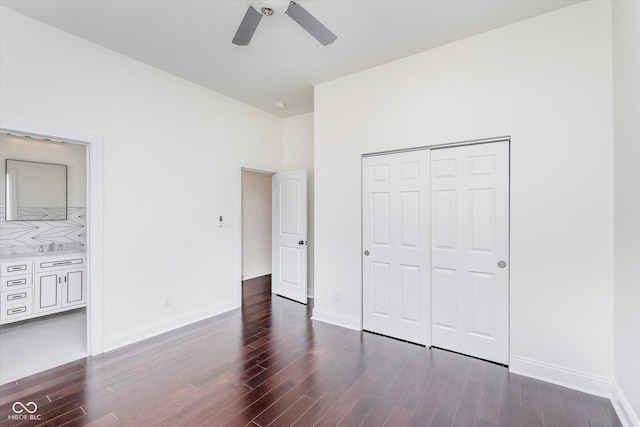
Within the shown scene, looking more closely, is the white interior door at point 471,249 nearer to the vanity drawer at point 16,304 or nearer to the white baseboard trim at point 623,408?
the white baseboard trim at point 623,408

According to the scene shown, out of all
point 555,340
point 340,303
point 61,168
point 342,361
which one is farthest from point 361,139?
point 61,168

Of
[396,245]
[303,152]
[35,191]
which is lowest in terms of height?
[396,245]

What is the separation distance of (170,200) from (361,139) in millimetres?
2386

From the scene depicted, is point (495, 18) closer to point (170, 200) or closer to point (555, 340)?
point (555, 340)

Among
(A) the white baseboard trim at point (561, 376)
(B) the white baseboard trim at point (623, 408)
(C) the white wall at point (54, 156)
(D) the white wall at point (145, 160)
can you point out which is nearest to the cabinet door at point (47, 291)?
(C) the white wall at point (54, 156)

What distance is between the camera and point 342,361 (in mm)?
2717

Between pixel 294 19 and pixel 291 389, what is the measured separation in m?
2.82

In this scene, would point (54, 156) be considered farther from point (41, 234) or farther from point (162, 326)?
point (162, 326)

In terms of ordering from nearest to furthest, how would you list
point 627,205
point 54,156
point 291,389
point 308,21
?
point 627,205 → point 308,21 → point 291,389 → point 54,156

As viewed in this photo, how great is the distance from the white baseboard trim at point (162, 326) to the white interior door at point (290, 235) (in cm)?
90

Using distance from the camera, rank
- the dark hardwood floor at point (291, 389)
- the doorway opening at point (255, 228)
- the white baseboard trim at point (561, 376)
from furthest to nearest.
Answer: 1. the doorway opening at point (255, 228)
2. the white baseboard trim at point (561, 376)
3. the dark hardwood floor at point (291, 389)

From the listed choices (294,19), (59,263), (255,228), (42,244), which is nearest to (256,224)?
(255,228)

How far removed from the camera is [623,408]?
1946 mm

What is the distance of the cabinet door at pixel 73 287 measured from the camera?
3854mm
